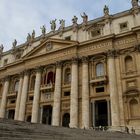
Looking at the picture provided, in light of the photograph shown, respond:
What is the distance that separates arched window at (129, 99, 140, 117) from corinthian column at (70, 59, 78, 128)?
244 inches

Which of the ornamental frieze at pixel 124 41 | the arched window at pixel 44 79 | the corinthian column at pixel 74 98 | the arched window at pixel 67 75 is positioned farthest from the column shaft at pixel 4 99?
the ornamental frieze at pixel 124 41

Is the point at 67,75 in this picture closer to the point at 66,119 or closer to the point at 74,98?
the point at 74,98

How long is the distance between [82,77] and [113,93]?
4635 mm

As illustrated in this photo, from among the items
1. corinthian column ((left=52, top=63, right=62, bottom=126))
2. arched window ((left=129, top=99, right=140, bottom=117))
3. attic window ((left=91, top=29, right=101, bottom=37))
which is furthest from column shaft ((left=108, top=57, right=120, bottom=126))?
corinthian column ((left=52, top=63, right=62, bottom=126))

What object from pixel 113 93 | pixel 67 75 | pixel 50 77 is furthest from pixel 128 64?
pixel 50 77

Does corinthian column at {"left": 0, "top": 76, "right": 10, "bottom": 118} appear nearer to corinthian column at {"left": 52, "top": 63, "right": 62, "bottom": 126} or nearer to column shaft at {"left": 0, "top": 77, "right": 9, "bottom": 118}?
column shaft at {"left": 0, "top": 77, "right": 9, "bottom": 118}

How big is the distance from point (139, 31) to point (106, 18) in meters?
5.46

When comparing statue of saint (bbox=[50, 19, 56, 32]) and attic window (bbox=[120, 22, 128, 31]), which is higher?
statue of saint (bbox=[50, 19, 56, 32])

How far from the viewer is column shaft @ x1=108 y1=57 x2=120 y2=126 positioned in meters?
21.5

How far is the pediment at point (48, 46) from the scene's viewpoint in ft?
92.6

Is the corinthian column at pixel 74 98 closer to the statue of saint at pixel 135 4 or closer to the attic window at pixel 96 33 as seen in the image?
the attic window at pixel 96 33

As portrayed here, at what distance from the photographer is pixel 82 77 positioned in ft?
83.3

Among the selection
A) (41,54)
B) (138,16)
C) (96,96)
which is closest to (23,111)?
(41,54)

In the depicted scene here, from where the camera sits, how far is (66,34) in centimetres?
3023
